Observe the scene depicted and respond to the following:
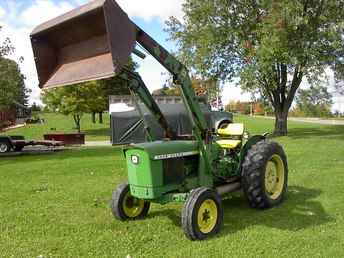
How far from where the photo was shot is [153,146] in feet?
21.1

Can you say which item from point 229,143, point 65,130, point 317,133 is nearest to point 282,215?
point 229,143

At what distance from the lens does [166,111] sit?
89.6 feet

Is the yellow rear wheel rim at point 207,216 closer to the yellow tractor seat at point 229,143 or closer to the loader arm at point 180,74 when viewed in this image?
the loader arm at point 180,74

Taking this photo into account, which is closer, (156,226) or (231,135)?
(156,226)

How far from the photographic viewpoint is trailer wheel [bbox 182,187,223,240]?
607cm

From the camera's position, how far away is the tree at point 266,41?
22922 mm

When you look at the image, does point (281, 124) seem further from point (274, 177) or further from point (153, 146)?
point (153, 146)

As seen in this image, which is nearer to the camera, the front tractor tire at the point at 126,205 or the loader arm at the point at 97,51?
the loader arm at the point at 97,51

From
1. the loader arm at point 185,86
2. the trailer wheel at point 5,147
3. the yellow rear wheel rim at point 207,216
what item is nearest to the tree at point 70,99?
the trailer wheel at point 5,147

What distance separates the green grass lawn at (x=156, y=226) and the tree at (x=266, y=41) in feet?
43.7

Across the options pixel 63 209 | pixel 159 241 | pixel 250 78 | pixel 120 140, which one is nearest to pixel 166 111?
pixel 120 140

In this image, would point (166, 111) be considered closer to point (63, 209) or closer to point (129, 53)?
point (63, 209)

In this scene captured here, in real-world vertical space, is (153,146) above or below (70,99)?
below

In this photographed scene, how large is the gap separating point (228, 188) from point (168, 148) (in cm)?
158
